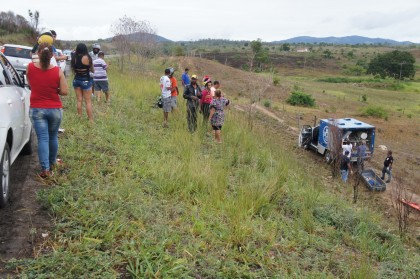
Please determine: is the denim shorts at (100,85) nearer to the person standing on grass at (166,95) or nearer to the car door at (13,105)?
the person standing on grass at (166,95)

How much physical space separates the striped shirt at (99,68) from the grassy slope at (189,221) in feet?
10.3

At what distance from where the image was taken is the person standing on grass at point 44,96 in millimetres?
4512

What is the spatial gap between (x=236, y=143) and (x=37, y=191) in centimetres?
567

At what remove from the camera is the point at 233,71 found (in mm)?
42688

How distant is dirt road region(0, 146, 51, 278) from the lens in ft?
11.2

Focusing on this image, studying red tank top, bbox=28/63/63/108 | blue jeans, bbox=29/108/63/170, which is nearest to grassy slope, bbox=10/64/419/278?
blue jeans, bbox=29/108/63/170

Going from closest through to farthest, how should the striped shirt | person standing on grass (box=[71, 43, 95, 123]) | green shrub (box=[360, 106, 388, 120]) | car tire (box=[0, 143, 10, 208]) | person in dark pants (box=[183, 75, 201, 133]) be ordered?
car tire (box=[0, 143, 10, 208]) < person standing on grass (box=[71, 43, 95, 123]) < person in dark pants (box=[183, 75, 201, 133]) < the striped shirt < green shrub (box=[360, 106, 388, 120])

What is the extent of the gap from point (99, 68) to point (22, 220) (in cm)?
738

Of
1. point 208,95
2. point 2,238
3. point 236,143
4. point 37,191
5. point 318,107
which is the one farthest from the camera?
point 318,107

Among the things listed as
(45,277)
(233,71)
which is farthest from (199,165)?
(233,71)

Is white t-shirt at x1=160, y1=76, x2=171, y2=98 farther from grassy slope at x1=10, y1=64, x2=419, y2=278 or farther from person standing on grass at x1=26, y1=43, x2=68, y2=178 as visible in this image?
person standing on grass at x1=26, y1=43, x2=68, y2=178

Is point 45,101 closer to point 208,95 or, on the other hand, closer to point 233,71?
point 208,95

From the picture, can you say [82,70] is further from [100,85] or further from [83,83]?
[100,85]

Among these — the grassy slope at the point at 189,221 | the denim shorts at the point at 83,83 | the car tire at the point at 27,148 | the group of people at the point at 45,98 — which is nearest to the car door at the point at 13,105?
the group of people at the point at 45,98
